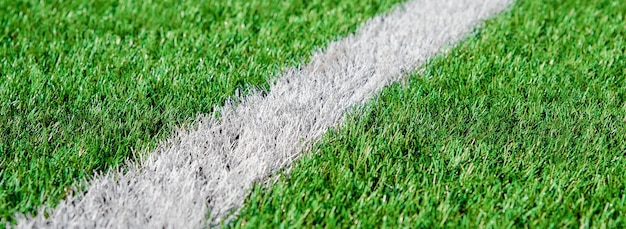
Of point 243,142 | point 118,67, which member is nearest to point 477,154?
point 243,142

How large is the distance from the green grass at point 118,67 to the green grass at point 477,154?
501 millimetres

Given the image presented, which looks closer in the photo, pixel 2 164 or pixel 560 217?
pixel 560 217

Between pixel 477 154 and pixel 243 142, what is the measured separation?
67 cm

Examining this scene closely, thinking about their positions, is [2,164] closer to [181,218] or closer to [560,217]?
[181,218]

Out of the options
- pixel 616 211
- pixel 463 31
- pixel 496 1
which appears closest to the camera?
pixel 616 211

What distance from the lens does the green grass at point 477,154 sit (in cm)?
190

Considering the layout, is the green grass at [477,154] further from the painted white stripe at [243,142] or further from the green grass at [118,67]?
the green grass at [118,67]

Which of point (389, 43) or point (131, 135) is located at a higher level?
point (131, 135)

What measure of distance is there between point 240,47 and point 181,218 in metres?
1.35

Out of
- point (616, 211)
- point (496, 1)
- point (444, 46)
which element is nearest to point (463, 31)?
point (444, 46)

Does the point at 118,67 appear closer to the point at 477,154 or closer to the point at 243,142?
the point at 243,142

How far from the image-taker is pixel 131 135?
7.30 ft

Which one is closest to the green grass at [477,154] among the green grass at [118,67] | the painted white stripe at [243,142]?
the painted white stripe at [243,142]

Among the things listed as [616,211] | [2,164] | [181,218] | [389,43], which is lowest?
[616,211]
